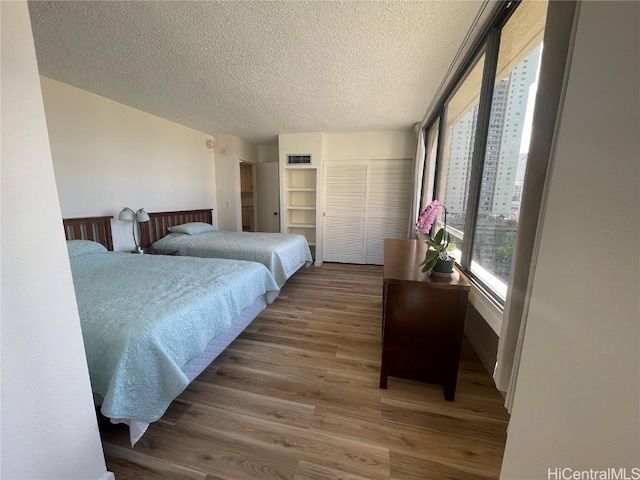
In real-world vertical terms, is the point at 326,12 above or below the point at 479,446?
above

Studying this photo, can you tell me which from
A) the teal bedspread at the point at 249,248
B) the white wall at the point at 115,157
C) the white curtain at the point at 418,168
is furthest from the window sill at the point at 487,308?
the white wall at the point at 115,157

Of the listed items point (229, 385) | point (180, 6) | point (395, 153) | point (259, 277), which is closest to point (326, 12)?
point (180, 6)

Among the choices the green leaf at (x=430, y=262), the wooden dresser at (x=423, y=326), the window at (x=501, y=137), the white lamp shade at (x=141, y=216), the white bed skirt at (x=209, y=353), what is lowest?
the white bed skirt at (x=209, y=353)

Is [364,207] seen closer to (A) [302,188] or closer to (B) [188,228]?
(A) [302,188]

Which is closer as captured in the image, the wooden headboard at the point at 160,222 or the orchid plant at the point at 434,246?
the orchid plant at the point at 434,246

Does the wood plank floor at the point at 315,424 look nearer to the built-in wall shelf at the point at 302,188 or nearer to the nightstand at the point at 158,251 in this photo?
the nightstand at the point at 158,251

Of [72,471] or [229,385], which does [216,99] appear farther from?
[72,471]

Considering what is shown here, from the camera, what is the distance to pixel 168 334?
4.29ft

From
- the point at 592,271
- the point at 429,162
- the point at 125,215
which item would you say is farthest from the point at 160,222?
the point at 592,271

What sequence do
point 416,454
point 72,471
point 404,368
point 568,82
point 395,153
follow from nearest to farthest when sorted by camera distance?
point 568,82, point 72,471, point 416,454, point 404,368, point 395,153

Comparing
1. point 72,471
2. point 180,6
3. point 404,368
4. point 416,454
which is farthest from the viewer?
point 404,368

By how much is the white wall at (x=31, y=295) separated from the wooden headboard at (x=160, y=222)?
2.80m

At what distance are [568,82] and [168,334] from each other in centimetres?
177

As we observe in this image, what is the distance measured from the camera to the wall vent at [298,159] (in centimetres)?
438
